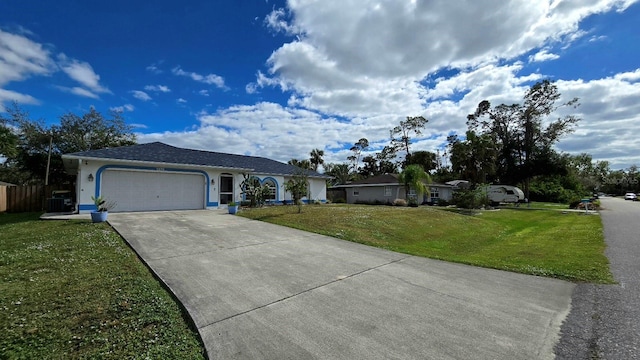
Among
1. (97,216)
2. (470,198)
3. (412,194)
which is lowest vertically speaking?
(97,216)

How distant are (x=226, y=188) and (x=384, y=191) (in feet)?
53.8

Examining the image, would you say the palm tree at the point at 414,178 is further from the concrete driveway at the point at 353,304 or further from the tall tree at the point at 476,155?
the concrete driveway at the point at 353,304

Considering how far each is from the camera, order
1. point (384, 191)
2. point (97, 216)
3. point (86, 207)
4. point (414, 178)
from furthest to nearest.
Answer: point (384, 191) < point (414, 178) < point (86, 207) < point (97, 216)

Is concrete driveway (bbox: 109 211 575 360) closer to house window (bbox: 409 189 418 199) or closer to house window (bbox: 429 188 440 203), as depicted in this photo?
house window (bbox: 409 189 418 199)

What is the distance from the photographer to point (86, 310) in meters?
3.68

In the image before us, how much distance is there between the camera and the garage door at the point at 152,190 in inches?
582

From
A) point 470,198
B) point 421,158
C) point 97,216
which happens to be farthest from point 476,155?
point 97,216

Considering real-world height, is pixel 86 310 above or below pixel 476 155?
below

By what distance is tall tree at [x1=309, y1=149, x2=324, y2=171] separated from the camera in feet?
150

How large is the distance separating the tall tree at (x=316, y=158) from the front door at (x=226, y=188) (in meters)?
26.6

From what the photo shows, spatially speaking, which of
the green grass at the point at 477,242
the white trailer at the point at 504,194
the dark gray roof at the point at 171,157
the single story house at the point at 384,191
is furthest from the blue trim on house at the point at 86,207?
the white trailer at the point at 504,194

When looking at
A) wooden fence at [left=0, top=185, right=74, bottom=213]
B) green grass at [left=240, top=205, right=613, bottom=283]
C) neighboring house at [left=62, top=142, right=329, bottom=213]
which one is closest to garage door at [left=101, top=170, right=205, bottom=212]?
neighboring house at [left=62, top=142, right=329, bottom=213]

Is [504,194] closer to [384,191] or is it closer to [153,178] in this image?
[384,191]

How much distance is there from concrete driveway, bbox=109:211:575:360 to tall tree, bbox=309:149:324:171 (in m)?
38.7
